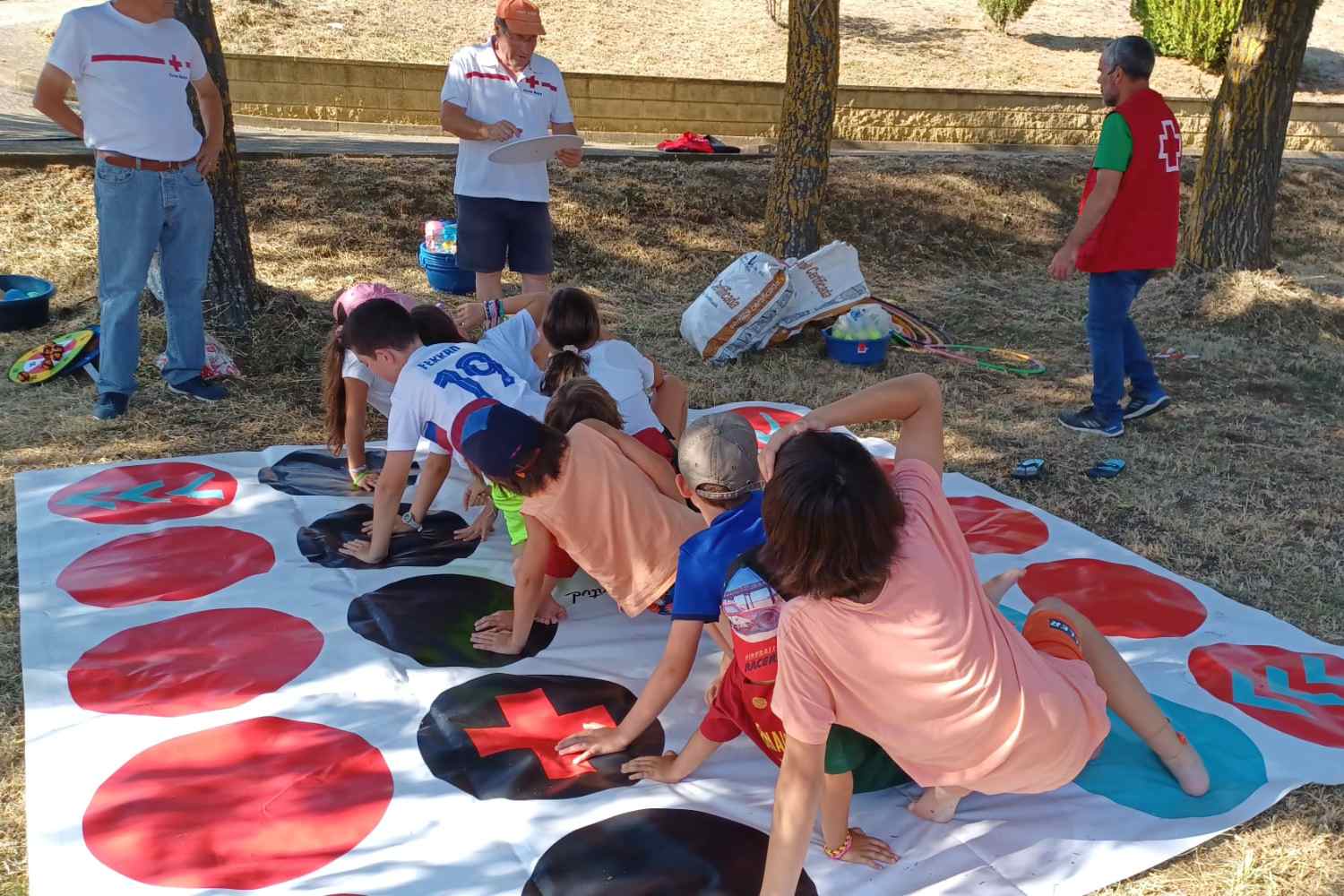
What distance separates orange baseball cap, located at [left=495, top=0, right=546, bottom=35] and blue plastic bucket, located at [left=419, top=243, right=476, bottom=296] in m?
1.97

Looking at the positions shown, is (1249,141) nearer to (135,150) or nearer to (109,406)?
(135,150)

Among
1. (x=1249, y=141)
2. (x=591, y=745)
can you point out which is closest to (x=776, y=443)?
(x=591, y=745)

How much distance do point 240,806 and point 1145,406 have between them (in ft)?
13.3

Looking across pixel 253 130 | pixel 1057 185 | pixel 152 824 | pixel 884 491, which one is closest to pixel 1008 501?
pixel 884 491

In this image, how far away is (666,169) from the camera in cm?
825

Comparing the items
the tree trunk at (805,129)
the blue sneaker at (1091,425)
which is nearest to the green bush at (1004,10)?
the tree trunk at (805,129)

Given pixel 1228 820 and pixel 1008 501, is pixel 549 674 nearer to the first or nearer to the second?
pixel 1228 820

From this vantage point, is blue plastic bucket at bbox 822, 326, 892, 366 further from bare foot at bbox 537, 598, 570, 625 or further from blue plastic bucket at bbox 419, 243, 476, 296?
bare foot at bbox 537, 598, 570, 625

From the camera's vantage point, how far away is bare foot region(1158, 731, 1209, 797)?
2.31m

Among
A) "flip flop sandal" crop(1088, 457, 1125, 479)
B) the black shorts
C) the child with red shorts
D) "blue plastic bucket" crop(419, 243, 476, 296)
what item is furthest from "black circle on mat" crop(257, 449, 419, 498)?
"flip flop sandal" crop(1088, 457, 1125, 479)

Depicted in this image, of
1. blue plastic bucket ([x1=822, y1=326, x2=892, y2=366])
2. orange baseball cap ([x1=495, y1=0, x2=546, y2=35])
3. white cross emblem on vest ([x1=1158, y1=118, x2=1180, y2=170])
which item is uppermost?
orange baseball cap ([x1=495, y1=0, x2=546, y2=35])

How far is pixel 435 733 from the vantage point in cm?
249

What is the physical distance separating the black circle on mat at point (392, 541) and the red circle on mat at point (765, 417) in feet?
4.91

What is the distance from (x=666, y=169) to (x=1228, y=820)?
267 inches
